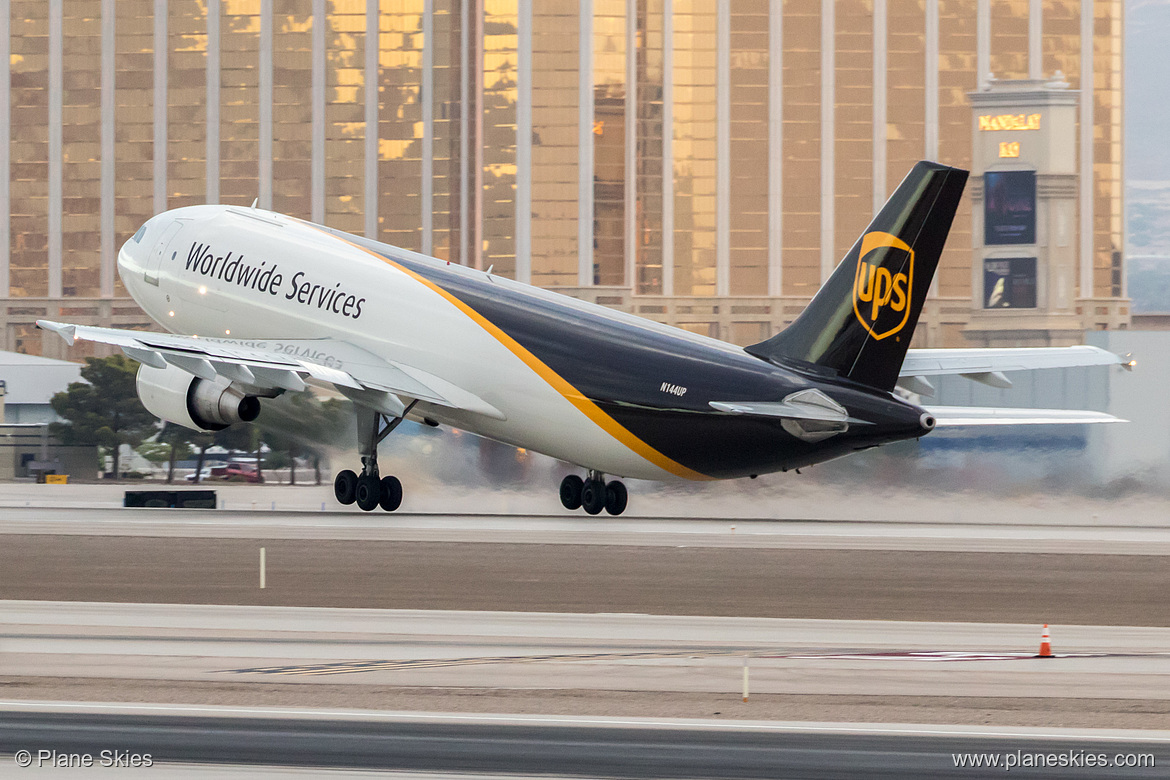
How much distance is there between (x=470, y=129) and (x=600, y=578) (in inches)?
4767

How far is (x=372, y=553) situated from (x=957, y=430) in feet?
98.7

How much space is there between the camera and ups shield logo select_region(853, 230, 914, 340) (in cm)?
3522

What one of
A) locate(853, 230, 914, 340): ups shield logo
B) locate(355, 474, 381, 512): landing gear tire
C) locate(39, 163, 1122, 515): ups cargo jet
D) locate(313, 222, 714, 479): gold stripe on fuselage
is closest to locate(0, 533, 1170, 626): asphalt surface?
locate(355, 474, 381, 512): landing gear tire

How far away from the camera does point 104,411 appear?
10325 centimetres

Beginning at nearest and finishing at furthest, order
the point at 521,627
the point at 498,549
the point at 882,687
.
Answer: the point at 882,687, the point at 521,627, the point at 498,549

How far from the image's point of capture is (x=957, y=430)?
202 feet

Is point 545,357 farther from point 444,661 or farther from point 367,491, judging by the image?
point 444,661

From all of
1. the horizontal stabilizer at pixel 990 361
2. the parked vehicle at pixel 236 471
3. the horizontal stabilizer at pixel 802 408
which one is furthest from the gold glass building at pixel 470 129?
the horizontal stabilizer at pixel 802 408

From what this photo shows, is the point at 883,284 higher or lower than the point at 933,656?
higher

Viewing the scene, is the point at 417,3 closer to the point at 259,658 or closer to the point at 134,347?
the point at 134,347

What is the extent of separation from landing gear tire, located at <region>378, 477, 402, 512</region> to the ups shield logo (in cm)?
1509

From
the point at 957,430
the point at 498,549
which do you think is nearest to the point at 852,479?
the point at 957,430

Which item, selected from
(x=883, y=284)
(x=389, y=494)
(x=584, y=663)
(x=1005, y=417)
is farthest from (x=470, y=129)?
(x=584, y=663)

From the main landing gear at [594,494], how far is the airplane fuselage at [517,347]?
2.53 metres
